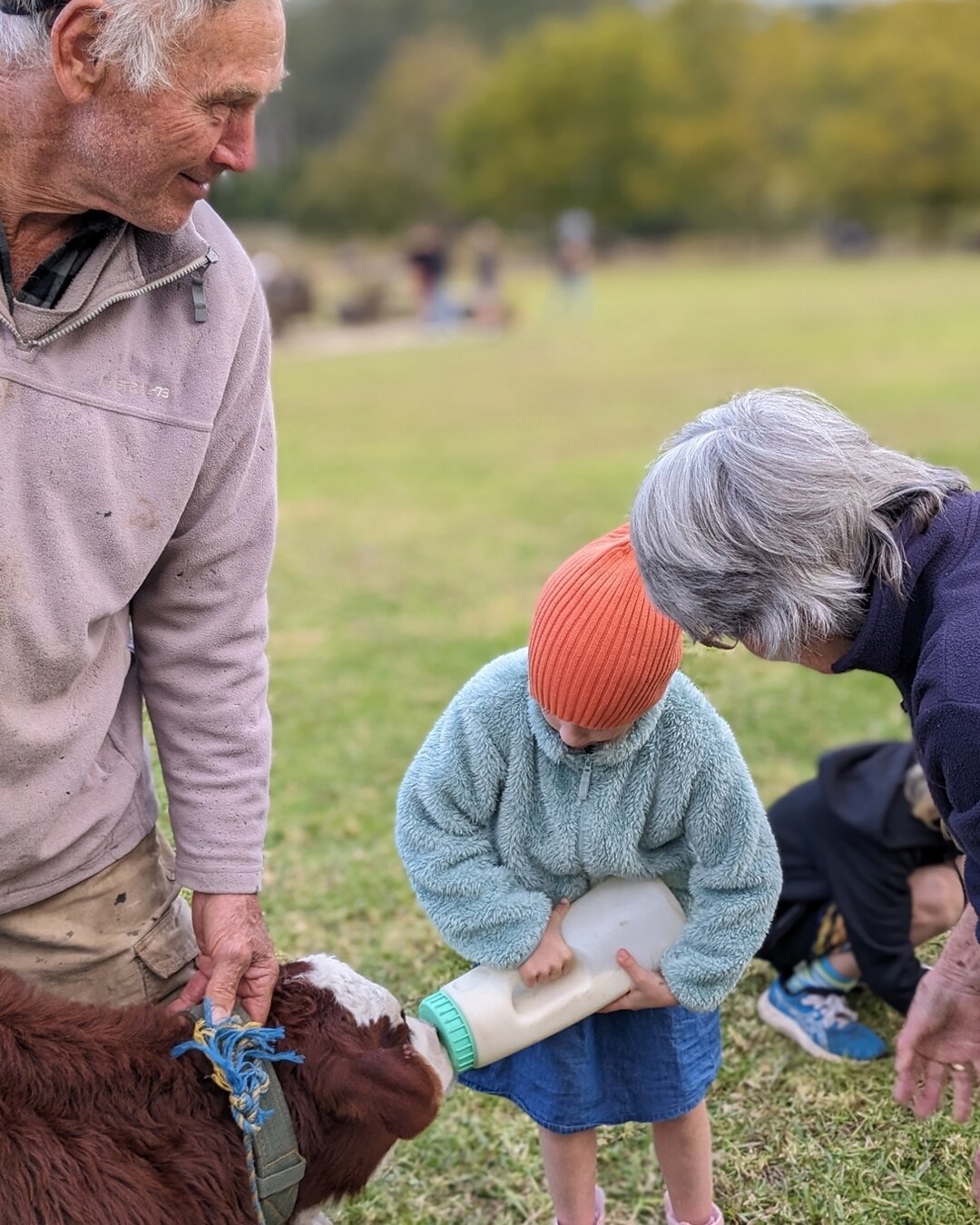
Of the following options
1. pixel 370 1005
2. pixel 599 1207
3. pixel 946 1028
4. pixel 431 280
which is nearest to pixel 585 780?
pixel 370 1005

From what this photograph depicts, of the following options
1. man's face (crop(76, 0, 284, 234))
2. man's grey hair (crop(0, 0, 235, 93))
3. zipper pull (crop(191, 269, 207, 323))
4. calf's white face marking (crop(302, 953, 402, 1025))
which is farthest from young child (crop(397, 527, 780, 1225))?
man's grey hair (crop(0, 0, 235, 93))

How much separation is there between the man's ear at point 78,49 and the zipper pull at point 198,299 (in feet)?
1.15

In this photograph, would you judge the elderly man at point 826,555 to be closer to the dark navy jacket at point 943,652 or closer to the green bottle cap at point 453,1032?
the dark navy jacket at point 943,652

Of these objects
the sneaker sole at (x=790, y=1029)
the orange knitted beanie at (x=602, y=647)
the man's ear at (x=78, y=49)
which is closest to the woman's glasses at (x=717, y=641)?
the orange knitted beanie at (x=602, y=647)

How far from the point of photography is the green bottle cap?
246 cm

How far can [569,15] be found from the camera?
12394 cm

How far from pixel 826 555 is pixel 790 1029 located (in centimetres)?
200

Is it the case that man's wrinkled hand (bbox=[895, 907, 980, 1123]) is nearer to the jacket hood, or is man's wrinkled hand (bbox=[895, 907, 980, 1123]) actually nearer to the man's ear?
the jacket hood

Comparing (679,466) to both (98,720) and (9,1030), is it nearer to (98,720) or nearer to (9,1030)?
(98,720)

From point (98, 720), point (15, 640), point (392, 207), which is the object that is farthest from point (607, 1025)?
point (392, 207)

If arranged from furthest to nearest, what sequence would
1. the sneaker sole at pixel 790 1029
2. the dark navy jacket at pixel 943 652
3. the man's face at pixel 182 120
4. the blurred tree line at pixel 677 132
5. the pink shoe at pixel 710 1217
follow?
the blurred tree line at pixel 677 132
the sneaker sole at pixel 790 1029
the pink shoe at pixel 710 1217
the man's face at pixel 182 120
the dark navy jacket at pixel 943 652

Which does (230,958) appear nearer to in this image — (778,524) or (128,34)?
(778,524)

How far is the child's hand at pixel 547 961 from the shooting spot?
2.51 metres

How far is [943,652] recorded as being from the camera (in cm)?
201
